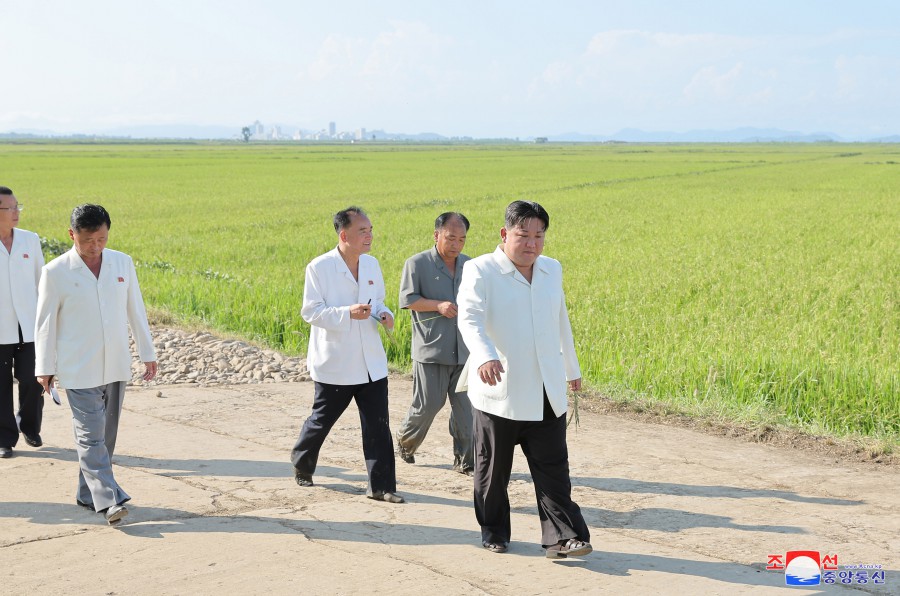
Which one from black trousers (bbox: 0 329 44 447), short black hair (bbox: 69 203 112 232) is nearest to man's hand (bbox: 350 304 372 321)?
short black hair (bbox: 69 203 112 232)

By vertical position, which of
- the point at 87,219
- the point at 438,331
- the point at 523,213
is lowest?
the point at 438,331

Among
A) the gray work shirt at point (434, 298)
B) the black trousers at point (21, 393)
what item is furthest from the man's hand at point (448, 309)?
the black trousers at point (21, 393)

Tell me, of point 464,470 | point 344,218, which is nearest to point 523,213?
point 344,218

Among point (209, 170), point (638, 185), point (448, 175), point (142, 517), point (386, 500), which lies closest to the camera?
point (142, 517)

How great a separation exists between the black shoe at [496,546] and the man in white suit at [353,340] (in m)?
1.02

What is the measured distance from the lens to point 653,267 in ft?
58.0

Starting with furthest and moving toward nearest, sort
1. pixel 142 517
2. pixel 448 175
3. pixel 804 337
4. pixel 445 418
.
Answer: pixel 448 175 < pixel 804 337 < pixel 445 418 < pixel 142 517

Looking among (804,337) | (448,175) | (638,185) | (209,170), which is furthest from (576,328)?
(209,170)

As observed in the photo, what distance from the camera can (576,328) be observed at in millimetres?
11422

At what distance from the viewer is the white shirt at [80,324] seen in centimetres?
557

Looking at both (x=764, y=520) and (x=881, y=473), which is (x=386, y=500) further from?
(x=881, y=473)

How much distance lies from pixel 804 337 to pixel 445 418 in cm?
439

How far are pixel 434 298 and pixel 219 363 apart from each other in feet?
14.5

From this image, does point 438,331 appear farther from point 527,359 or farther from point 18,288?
point 18,288
